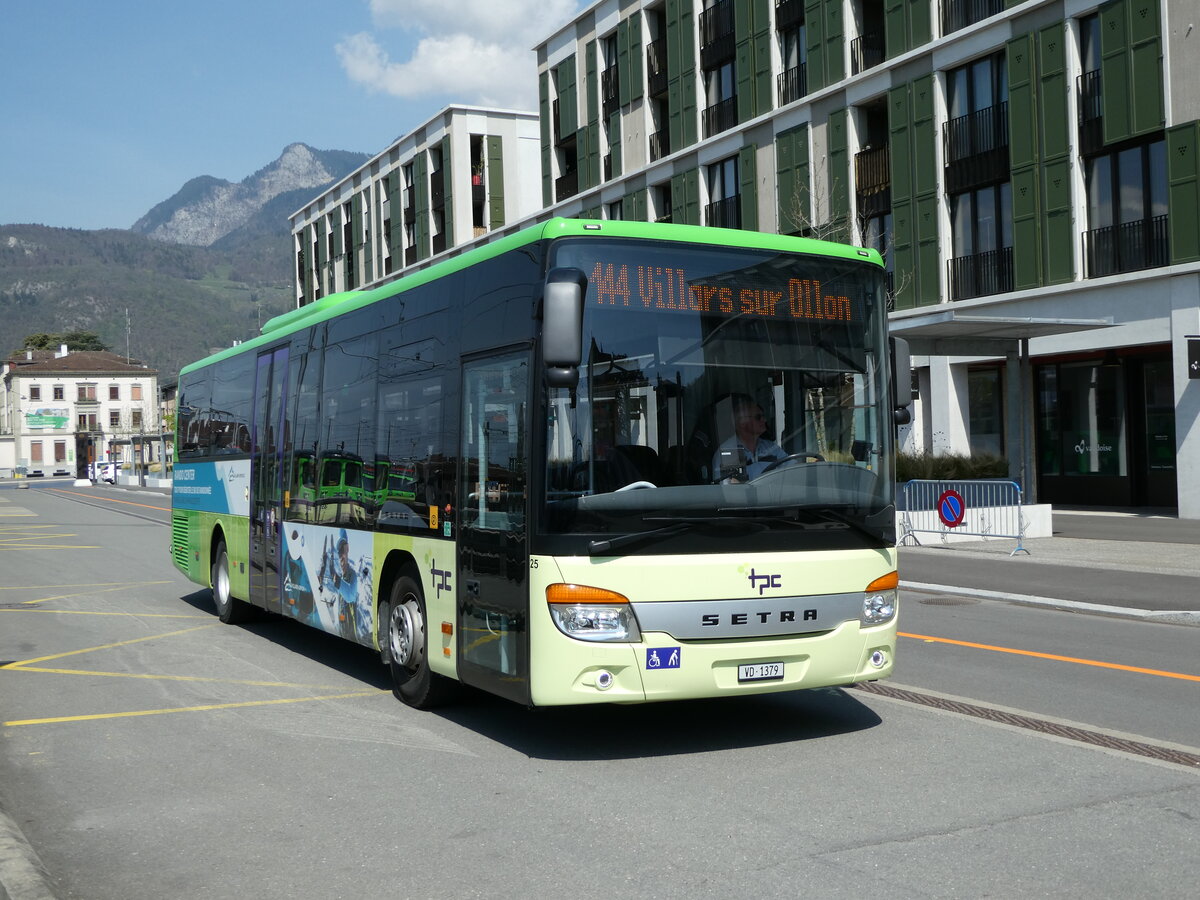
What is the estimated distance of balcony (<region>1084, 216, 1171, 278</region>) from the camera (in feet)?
85.4

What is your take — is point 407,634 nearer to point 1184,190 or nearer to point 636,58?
point 1184,190

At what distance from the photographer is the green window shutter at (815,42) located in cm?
3500

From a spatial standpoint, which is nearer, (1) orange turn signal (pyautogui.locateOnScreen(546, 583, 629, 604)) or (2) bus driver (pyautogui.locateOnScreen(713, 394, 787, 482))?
(1) orange turn signal (pyautogui.locateOnScreen(546, 583, 629, 604))

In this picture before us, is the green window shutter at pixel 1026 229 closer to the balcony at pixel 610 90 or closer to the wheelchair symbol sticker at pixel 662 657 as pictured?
the balcony at pixel 610 90

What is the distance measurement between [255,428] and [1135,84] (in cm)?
2098

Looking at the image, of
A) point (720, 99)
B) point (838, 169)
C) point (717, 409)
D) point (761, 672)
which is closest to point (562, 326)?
point (717, 409)

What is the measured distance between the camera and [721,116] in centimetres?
3969

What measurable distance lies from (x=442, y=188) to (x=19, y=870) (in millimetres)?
56180

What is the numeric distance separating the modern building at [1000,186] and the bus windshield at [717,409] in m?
14.1

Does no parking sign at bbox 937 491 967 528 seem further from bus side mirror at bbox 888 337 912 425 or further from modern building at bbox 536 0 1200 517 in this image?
bus side mirror at bbox 888 337 912 425

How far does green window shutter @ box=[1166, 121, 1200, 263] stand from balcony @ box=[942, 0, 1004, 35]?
21.0ft

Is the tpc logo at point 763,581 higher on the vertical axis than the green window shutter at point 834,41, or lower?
lower

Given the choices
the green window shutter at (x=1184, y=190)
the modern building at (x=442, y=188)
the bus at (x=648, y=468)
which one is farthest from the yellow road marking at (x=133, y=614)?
the modern building at (x=442, y=188)

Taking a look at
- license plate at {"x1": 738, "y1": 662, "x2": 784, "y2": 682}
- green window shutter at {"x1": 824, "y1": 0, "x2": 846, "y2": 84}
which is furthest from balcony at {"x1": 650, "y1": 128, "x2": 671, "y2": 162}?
license plate at {"x1": 738, "y1": 662, "x2": 784, "y2": 682}
